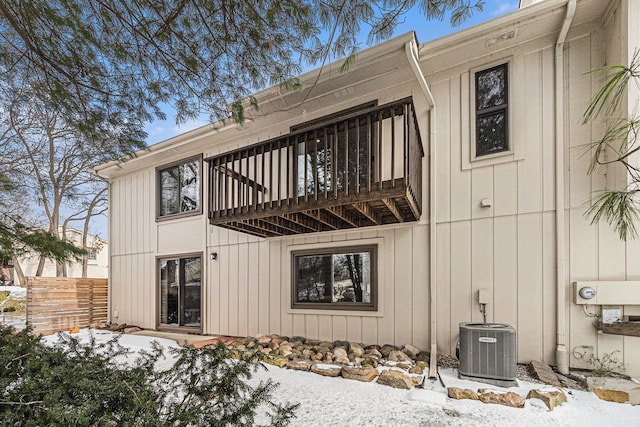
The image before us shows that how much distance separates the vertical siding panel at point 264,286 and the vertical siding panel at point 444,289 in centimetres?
287

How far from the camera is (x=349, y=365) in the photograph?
14.3ft

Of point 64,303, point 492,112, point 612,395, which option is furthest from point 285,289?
point 64,303

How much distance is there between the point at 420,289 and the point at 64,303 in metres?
8.00

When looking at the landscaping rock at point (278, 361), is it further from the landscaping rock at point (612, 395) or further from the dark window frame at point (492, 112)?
the dark window frame at point (492, 112)

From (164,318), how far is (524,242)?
708cm

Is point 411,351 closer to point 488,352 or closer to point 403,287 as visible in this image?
point 403,287

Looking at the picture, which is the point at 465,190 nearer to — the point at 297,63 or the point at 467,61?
the point at 467,61

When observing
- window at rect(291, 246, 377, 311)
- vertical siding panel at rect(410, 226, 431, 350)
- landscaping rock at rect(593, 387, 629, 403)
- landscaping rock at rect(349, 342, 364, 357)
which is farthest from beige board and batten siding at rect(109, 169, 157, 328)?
landscaping rock at rect(593, 387, 629, 403)

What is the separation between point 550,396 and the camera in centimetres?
308

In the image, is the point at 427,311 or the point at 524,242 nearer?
the point at 524,242

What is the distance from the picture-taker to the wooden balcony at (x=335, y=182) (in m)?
3.68

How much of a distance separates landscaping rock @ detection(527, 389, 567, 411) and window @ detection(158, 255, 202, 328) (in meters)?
5.85

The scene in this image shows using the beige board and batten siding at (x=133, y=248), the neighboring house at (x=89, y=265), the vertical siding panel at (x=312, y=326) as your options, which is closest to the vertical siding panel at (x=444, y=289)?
the vertical siding panel at (x=312, y=326)

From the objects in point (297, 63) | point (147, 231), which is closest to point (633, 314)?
point (297, 63)
